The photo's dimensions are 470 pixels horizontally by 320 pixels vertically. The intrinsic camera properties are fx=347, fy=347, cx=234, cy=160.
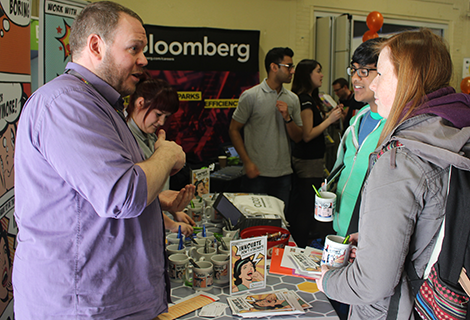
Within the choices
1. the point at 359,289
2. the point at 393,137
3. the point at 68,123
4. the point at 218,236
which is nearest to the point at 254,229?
the point at 218,236

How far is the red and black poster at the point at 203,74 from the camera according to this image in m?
4.98

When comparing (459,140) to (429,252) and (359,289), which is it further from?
(359,289)

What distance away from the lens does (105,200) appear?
0.93 m

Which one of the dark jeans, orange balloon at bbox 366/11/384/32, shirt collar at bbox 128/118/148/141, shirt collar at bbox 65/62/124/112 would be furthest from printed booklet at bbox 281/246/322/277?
orange balloon at bbox 366/11/384/32

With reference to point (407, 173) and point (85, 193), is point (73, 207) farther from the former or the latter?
point (407, 173)

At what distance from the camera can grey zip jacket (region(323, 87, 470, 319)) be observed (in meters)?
0.90

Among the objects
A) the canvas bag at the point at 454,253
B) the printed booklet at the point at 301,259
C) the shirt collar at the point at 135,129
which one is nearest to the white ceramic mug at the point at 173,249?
the printed booklet at the point at 301,259

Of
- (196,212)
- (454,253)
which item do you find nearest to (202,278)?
(196,212)

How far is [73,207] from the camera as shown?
984mm

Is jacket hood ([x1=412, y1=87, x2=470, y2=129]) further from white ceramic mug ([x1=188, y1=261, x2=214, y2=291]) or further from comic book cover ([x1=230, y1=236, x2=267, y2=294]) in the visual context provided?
white ceramic mug ([x1=188, y1=261, x2=214, y2=291])

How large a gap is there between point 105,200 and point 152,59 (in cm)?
434

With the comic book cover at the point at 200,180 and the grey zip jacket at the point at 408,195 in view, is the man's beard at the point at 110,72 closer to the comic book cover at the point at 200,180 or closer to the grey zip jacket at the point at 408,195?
the grey zip jacket at the point at 408,195

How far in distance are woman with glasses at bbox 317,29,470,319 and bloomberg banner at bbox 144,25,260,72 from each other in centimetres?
430

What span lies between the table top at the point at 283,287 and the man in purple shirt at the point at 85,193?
0.36 meters
